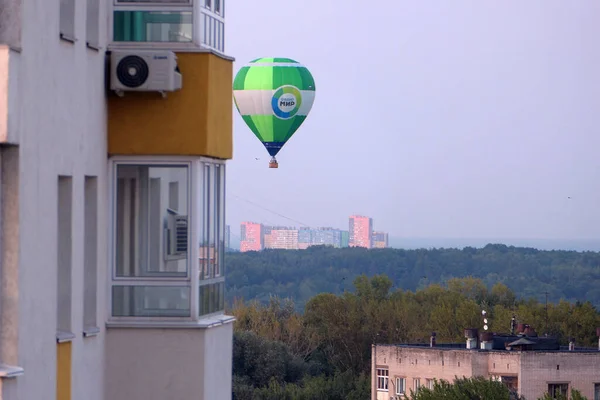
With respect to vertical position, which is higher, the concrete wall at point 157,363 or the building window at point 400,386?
the concrete wall at point 157,363

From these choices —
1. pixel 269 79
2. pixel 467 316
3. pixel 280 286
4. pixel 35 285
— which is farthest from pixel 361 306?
pixel 35 285

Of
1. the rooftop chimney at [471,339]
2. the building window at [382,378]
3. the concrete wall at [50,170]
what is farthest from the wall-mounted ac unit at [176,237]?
the building window at [382,378]

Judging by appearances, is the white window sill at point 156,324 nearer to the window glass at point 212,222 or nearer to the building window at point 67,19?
the window glass at point 212,222

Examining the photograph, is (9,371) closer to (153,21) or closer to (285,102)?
(153,21)

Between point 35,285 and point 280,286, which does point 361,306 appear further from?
point 35,285

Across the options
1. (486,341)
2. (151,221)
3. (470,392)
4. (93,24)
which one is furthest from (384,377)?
(93,24)

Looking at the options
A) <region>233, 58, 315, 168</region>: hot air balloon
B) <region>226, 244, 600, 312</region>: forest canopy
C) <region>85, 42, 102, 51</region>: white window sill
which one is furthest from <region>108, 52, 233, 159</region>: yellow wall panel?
<region>226, 244, 600, 312</region>: forest canopy
